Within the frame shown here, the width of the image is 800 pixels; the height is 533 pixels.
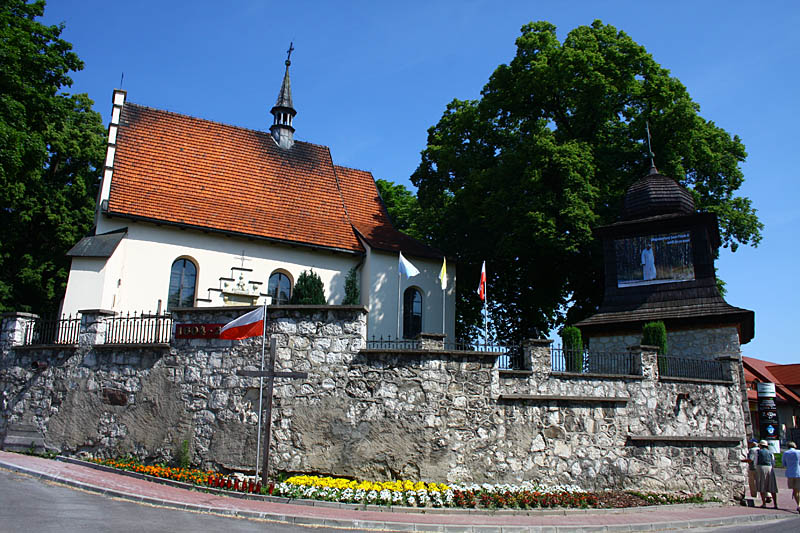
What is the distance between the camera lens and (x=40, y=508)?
9289mm

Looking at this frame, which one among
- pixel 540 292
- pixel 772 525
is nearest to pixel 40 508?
pixel 772 525

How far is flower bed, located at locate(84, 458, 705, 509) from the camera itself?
11.9 meters

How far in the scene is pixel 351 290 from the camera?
23.4 m

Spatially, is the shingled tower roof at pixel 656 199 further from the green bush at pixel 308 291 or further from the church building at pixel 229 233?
the green bush at pixel 308 291

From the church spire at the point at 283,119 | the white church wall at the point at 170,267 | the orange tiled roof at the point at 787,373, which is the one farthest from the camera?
the orange tiled roof at the point at 787,373

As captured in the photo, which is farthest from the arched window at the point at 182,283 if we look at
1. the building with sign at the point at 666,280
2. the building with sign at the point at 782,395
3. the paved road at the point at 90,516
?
the building with sign at the point at 782,395

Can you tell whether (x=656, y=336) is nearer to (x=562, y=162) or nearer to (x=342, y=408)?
(x=562, y=162)

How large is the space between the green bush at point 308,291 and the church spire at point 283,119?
763 cm

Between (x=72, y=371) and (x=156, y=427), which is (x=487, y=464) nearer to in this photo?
(x=156, y=427)

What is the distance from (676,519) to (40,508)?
38.5 ft

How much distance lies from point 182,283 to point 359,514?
12.8 meters

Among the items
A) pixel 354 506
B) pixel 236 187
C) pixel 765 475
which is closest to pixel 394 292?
pixel 236 187

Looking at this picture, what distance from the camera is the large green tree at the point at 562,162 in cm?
2417

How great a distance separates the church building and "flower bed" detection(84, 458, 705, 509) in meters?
8.15
